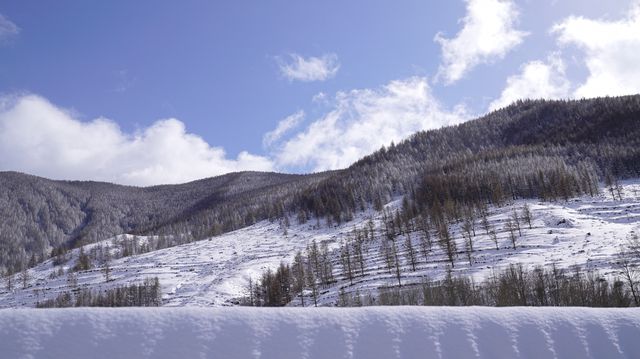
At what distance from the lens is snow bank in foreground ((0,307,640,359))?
11961mm

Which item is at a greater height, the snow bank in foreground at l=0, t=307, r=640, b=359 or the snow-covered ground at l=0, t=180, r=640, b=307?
the snow-covered ground at l=0, t=180, r=640, b=307

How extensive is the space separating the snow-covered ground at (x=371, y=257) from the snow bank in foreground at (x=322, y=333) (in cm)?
5163

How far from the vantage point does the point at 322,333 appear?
13289 millimetres

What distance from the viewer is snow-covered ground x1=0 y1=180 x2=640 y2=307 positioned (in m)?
79.9

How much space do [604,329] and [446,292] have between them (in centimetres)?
4649

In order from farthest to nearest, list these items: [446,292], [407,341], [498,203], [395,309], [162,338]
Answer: [498,203] → [446,292] → [395,309] → [407,341] → [162,338]

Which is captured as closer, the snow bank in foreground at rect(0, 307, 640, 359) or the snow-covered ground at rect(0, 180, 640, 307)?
the snow bank in foreground at rect(0, 307, 640, 359)

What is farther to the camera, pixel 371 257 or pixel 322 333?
pixel 371 257

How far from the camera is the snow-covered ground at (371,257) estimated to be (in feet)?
262

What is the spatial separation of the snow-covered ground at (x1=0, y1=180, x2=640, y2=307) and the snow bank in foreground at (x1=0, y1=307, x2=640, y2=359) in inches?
2033

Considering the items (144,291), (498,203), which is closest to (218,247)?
(144,291)

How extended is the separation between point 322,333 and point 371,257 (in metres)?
105

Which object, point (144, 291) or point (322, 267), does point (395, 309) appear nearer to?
point (322, 267)

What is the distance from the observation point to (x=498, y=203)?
146625 mm
